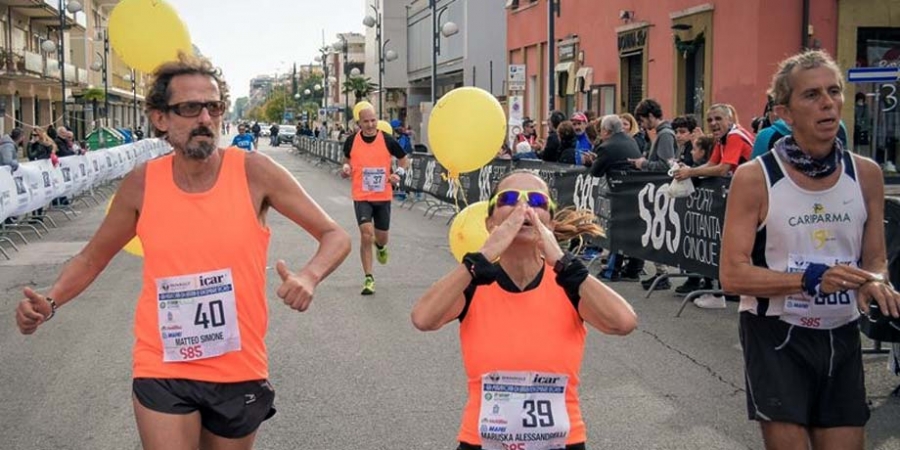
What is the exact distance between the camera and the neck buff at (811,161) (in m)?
3.74

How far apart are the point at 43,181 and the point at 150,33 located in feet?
43.5

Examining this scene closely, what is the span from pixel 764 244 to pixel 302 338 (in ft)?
18.1

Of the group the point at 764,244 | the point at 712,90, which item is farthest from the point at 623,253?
the point at 712,90

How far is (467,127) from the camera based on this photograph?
6195 mm

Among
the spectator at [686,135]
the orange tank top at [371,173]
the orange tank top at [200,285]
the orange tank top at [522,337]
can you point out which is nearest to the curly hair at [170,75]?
the orange tank top at [200,285]

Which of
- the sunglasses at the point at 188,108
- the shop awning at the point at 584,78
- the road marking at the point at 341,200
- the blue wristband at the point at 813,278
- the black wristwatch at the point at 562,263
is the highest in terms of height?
the shop awning at the point at 584,78

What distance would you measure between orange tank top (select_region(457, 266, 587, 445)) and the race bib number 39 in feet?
2.91

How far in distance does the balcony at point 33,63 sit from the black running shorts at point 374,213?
45.1 meters

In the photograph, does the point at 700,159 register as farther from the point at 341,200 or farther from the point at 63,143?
the point at 63,143

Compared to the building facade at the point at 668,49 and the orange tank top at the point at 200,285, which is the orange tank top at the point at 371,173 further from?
the orange tank top at the point at 200,285

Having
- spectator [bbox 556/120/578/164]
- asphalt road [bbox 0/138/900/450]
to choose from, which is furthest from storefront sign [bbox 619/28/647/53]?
asphalt road [bbox 0/138/900/450]

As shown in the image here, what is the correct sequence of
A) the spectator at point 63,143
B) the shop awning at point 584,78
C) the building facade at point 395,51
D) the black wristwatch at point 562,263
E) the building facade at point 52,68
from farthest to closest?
the building facade at point 395,51 → the building facade at point 52,68 → the shop awning at point 584,78 → the spectator at point 63,143 → the black wristwatch at point 562,263

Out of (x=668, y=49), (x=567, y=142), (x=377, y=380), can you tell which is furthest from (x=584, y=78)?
(x=377, y=380)

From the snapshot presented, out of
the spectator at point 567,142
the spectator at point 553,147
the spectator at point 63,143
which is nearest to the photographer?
the spectator at point 567,142
